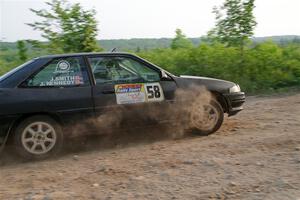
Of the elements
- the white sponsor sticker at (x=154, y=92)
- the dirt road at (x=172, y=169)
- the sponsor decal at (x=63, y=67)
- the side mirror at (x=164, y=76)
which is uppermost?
the sponsor decal at (x=63, y=67)

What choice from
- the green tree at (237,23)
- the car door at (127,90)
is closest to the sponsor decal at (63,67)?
the car door at (127,90)

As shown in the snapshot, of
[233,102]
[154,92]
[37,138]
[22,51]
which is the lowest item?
[37,138]

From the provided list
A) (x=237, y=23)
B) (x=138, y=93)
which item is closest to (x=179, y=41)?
(x=237, y=23)

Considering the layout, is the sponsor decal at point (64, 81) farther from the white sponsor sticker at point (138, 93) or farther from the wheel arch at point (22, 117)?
the white sponsor sticker at point (138, 93)

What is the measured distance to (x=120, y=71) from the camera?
6.52 metres

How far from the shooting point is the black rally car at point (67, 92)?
5793mm

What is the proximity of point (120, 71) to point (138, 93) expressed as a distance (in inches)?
17.6

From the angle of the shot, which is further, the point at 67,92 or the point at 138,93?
the point at 138,93

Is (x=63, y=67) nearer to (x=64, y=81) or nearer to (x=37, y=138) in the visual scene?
(x=64, y=81)

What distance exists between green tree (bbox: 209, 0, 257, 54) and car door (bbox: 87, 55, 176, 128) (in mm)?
7793

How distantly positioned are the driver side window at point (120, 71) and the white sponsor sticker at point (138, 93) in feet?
0.30

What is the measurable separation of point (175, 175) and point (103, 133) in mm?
1833

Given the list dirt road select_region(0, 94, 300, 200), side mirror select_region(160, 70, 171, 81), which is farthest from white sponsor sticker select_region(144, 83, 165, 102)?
dirt road select_region(0, 94, 300, 200)

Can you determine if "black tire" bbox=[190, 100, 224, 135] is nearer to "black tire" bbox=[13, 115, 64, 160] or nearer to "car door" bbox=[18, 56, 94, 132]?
"car door" bbox=[18, 56, 94, 132]
